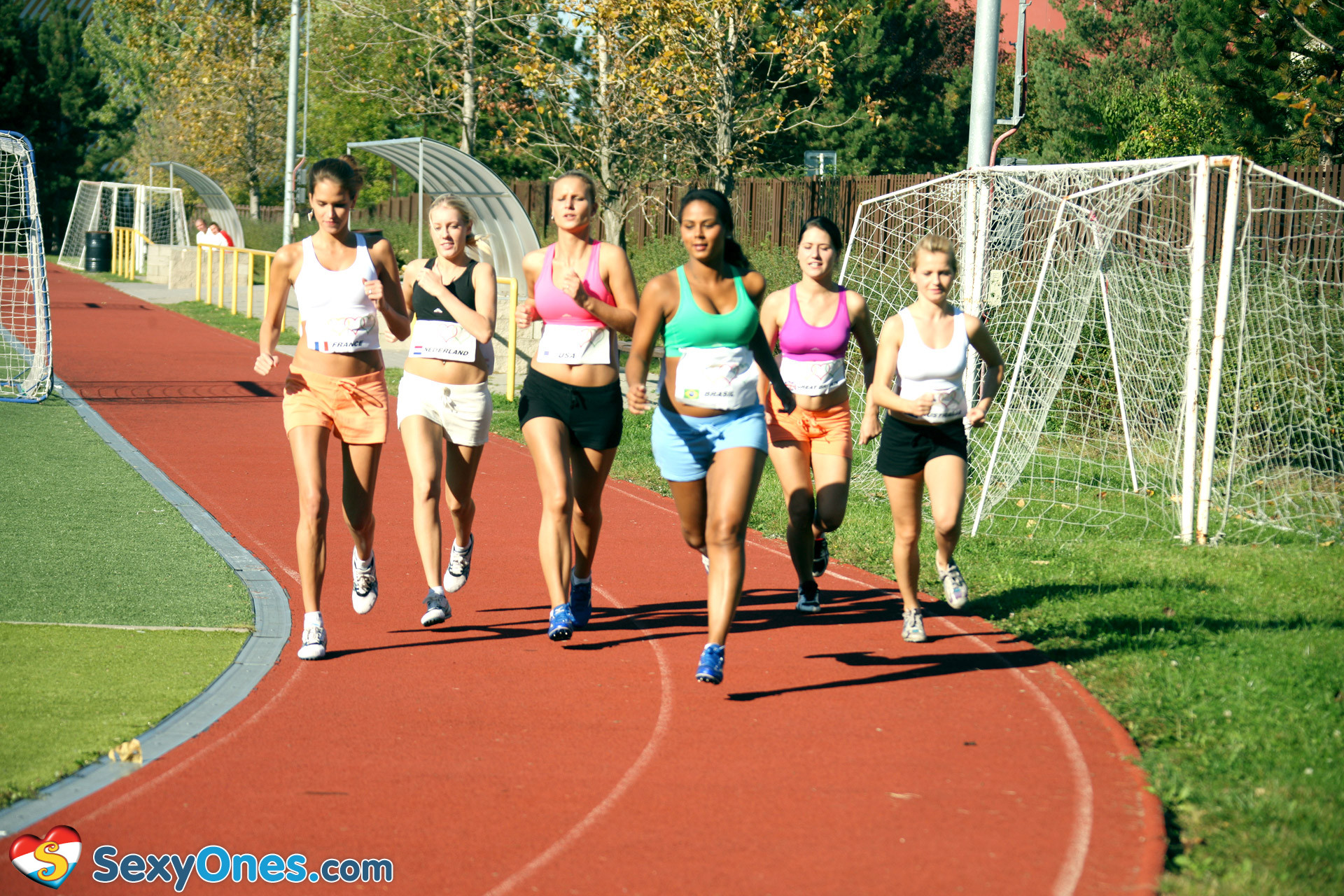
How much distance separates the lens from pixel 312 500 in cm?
605

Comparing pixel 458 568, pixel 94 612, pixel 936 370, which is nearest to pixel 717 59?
pixel 936 370

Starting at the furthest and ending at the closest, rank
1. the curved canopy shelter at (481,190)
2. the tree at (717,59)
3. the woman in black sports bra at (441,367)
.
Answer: the curved canopy shelter at (481,190)
the tree at (717,59)
the woman in black sports bra at (441,367)

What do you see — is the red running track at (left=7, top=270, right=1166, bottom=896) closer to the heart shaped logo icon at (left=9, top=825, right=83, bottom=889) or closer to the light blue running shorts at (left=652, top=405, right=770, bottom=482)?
the heart shaped logo icon at (left=9, top=825, right=83, bottom=889)

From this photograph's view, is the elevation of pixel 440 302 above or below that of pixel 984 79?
below

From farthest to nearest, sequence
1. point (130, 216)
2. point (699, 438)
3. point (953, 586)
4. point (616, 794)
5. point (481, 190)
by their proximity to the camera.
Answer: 1. point (130, 216)
2. point (481, 190)
3. point (953, 586)
4. point (699, 438)
5. point (616, 794)

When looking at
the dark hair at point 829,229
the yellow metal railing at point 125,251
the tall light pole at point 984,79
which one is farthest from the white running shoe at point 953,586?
the yellow metal railing at point 125,251

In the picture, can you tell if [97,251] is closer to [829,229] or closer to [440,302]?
[440,302]

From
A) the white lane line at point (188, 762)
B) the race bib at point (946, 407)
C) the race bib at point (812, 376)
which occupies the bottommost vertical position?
the white lane line at point (188, 762)

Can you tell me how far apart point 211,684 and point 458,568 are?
1563 millimetres

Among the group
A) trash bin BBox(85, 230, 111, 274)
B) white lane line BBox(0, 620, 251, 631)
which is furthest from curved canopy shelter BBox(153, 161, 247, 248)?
white lane line BBox(0, 620, 251, 631)

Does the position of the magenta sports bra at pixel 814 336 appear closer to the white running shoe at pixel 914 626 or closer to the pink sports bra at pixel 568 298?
the pink sports bra at pixel 568 298

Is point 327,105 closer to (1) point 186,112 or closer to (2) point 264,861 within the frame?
(1) point 186,112

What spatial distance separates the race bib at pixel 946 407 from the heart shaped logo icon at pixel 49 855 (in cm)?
416

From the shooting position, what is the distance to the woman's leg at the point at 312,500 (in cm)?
606
